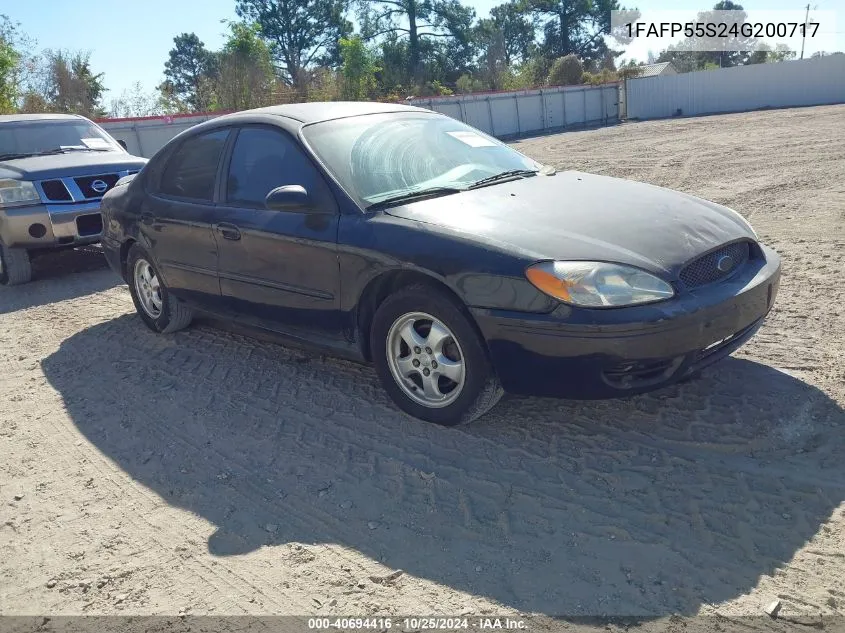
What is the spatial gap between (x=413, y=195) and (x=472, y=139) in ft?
3.36

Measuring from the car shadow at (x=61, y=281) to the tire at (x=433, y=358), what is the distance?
16.1ft

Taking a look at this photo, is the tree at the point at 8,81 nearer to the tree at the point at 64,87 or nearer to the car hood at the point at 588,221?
the tree at the point at 64,87

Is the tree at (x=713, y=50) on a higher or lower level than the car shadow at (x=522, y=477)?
higher

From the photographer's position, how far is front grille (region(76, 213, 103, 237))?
7855 mm

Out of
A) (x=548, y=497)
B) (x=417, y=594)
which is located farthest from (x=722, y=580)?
(x=417, y=594)

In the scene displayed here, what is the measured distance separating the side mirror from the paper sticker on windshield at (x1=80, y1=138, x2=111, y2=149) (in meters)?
6.09

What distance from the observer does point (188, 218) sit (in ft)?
16.1

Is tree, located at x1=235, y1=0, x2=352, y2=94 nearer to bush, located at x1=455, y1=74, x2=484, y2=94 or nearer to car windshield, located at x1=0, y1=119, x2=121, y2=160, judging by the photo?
bush, located at x1=455, y1=74, x2=484, y2=94

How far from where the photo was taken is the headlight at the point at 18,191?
7.64 metres

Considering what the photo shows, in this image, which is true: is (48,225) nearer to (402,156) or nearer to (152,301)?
(152,301)

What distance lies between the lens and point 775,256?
4.02 meters

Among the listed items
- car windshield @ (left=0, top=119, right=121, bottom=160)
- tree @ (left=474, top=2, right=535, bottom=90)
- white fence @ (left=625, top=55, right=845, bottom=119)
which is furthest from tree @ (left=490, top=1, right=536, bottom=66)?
car windshield @ (left=0, top=119, right=121, bottom=160)

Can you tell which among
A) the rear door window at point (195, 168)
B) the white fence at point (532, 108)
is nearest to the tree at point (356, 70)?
the white fence at point (532, 108)

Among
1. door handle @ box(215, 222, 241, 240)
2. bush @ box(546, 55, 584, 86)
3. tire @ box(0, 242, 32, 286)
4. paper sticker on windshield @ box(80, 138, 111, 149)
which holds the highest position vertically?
bush @ box(546, 55, 584, 86)
